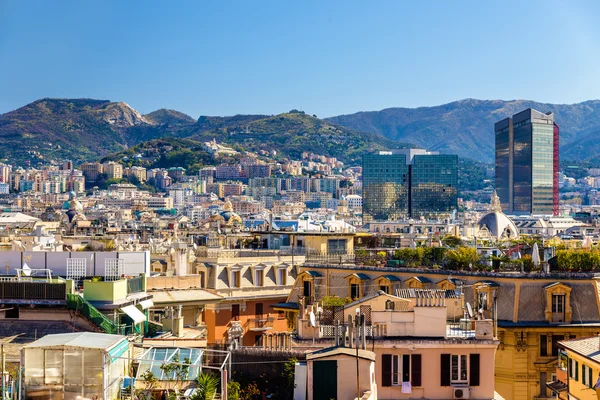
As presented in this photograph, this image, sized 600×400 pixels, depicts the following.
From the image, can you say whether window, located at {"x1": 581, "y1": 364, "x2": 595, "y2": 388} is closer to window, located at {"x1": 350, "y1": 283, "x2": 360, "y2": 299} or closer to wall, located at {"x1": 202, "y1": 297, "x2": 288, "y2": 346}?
wall, located at {"x1": 202, "y1": 297, "x2": 288, "y2": 346}

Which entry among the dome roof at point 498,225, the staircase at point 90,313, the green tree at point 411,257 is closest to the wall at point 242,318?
the green tree at point 411,257

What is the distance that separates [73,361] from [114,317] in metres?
6.32

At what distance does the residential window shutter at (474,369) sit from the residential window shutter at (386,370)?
4.62 feet

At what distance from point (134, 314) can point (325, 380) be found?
6.58m

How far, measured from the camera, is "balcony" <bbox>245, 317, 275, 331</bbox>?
1266 inches

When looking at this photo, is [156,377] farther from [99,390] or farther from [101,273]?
[101,273]

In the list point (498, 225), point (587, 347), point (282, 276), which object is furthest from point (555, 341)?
point (498, 225)

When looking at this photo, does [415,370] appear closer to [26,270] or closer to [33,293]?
[33,293]

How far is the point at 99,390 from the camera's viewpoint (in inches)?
628

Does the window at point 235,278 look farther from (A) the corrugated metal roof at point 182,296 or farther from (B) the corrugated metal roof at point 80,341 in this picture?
(B) the corrugated metal roof at point 80,341

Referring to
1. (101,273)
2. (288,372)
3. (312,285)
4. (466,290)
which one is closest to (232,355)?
(288,372)

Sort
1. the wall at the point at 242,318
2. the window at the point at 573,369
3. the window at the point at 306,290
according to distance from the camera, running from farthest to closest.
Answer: the window at the point at 306,290, the wall at the point at 242,318, the window at the point at 573,369

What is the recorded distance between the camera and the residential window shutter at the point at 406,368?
20297mm

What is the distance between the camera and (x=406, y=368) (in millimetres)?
20297
